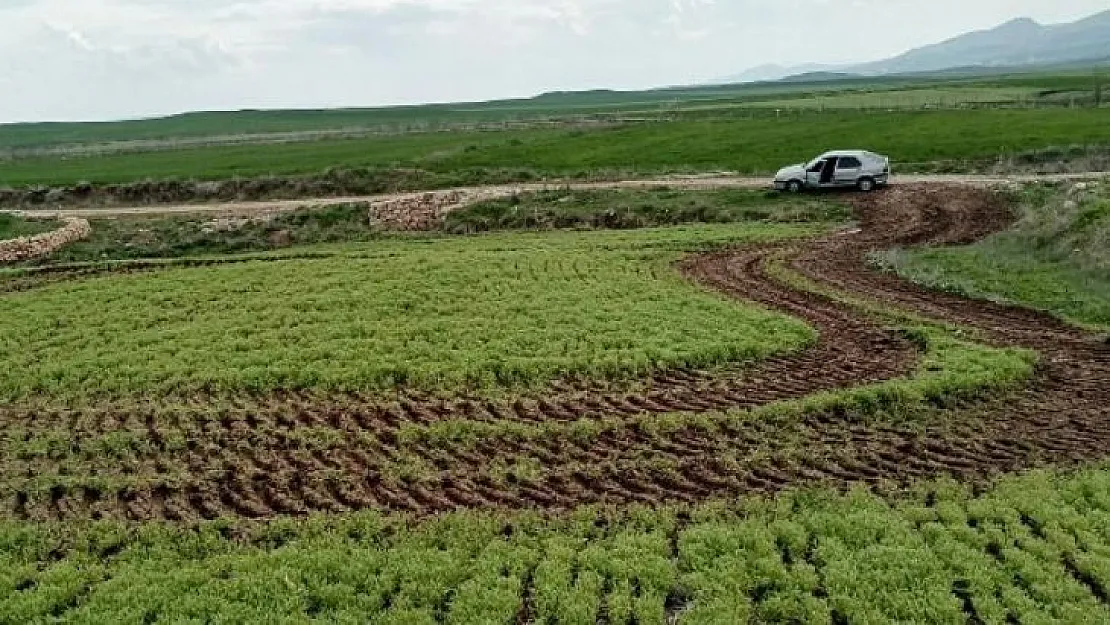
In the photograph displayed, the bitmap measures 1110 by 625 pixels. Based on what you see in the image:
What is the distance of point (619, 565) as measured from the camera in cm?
1086

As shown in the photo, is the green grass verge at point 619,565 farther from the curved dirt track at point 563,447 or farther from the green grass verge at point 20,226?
the green grass verge at point 20,226

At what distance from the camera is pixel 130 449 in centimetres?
1520

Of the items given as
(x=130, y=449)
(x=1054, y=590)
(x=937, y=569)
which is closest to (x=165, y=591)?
(x=130, y=449)

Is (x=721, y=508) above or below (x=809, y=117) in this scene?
below

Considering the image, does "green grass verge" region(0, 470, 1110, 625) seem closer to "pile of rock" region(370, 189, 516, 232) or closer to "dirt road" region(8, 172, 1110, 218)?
"pile of rock" region(370, 189, 516, 232)

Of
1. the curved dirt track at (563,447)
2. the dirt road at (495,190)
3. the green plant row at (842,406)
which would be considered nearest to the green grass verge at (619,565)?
the curved dirt track at (563,447)

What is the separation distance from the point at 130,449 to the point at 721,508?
9.79 metres

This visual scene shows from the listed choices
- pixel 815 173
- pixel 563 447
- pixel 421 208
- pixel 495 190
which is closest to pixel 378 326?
pixel 563 447

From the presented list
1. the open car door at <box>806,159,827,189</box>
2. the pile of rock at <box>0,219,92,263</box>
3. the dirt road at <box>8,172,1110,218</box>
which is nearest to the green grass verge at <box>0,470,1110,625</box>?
the open car door at <box>806,159,827,189</box>

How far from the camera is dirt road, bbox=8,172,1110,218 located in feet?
140

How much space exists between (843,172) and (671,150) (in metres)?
21.8

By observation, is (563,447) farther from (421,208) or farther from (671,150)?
(671,150)

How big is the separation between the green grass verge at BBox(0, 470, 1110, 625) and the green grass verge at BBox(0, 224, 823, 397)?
19.5 feet

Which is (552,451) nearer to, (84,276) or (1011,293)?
(1011,293)
